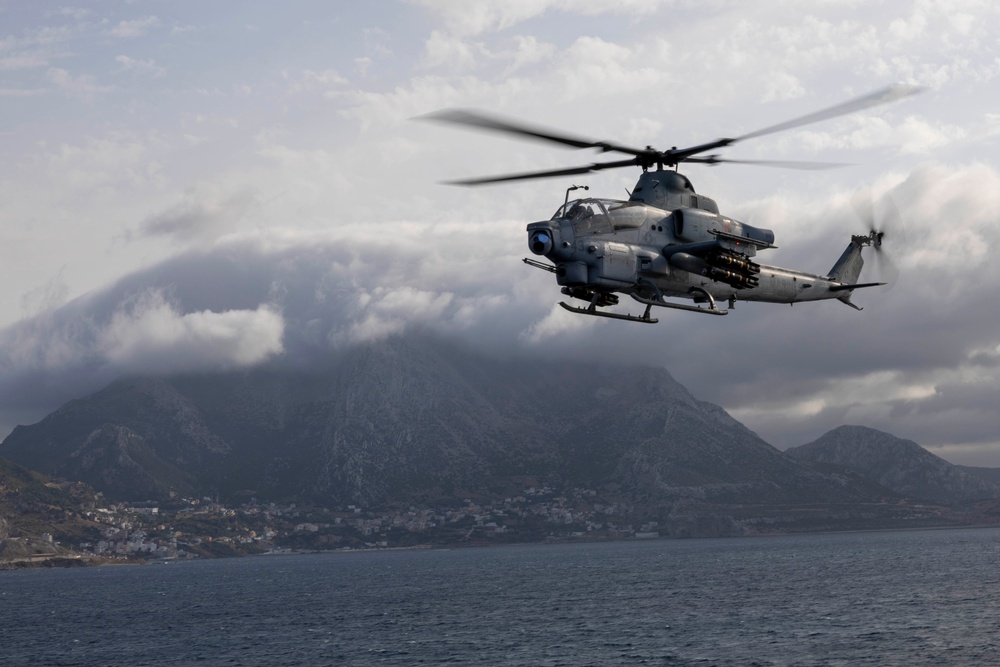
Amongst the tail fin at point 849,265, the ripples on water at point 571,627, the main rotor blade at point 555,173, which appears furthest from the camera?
the ripples on water at point 571,627

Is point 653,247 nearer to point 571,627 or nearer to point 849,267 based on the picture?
point 849,267

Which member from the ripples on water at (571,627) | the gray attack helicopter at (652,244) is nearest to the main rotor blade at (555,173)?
the gray attack helicopter at (652,244)

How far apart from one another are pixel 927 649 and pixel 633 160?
66.1 meters

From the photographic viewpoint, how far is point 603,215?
55.1 m

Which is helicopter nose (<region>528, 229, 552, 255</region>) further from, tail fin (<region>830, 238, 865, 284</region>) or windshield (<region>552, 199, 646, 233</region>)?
tail fin (<region>830, 238, 865, 284</region>)

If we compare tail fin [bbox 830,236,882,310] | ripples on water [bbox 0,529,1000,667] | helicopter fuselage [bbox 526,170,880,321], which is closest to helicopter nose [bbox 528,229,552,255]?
helicopter fuselage [bbox 526,170,880,321]

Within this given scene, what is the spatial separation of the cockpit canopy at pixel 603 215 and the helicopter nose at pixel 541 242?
5.90 ft

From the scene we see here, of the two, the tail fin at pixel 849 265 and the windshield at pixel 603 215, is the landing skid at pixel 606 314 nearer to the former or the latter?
the windshield at pixel 603 215

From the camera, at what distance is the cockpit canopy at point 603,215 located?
54.5 m

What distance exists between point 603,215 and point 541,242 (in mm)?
4348

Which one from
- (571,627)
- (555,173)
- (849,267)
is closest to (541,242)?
(555,173)

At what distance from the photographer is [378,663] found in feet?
344

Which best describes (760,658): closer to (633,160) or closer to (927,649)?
(927,649)

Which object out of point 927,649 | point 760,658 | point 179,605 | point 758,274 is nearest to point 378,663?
point 760,658
